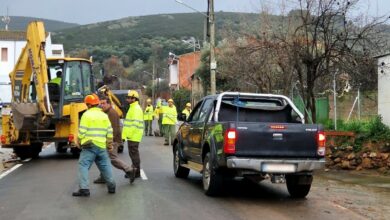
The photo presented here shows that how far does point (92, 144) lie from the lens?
34.7 feet

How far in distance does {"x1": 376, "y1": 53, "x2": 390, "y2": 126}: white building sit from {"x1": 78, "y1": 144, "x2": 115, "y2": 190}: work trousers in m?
9.70

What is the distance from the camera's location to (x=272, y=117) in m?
11.7

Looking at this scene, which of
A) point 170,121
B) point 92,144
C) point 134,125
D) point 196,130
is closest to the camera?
point 92,144

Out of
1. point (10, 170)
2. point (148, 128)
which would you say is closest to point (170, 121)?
point (148, 128)

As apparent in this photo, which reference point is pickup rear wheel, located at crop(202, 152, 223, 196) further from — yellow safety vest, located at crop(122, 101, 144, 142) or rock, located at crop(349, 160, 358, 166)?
rock, located at crop(349, 160, 358, 166)

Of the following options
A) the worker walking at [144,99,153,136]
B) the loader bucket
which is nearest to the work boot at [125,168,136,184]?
the loader bucket

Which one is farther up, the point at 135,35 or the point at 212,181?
the point at 135,35

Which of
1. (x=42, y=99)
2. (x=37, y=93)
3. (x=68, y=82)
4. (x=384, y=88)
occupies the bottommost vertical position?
(x=42, y=99)

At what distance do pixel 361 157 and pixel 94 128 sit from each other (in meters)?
8.61

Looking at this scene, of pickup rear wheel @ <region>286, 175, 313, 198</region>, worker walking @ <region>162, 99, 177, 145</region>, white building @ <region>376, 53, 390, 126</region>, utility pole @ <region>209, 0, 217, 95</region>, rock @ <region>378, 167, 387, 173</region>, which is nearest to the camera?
pickup rear wheel @ <region>286, 175, 313, 198</region>

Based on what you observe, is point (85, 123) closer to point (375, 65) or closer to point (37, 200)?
point (37, 200)

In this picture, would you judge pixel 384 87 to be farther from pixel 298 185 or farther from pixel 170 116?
pixel 170 116

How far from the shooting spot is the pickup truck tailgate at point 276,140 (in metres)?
9.91

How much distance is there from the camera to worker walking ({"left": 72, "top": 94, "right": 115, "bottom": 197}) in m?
10.5
